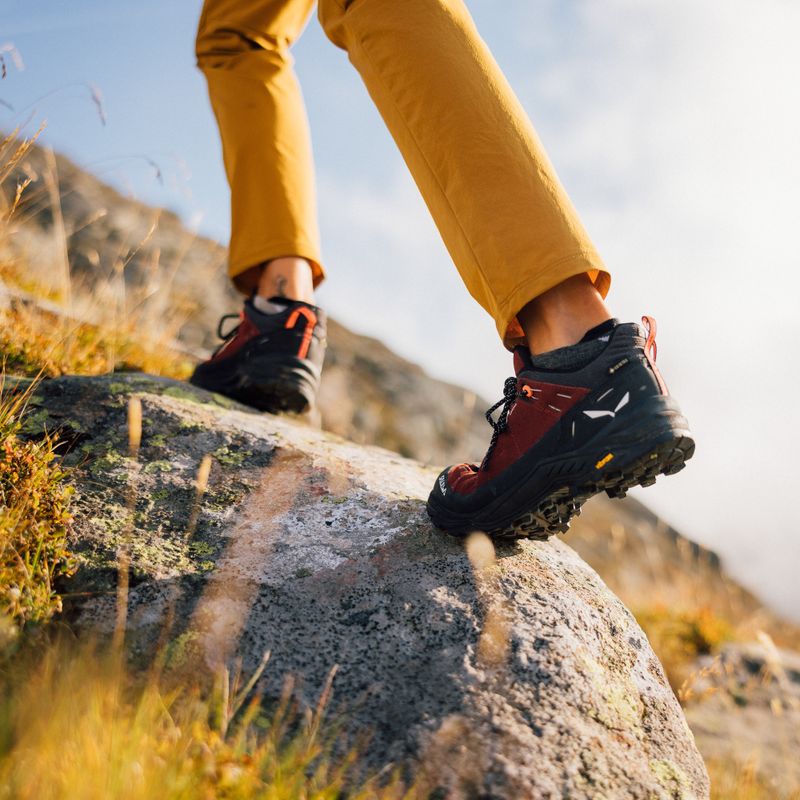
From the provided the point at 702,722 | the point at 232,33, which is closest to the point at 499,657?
the point at 232,33

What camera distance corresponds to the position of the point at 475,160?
137 cm

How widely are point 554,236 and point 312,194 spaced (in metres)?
1.29

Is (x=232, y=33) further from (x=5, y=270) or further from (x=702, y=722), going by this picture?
(x=702, y=722)

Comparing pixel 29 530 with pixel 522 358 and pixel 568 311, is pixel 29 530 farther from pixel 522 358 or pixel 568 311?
pixel 568 311

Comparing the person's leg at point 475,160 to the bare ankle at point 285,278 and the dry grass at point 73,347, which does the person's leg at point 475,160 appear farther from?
the dry grass at point 73,347

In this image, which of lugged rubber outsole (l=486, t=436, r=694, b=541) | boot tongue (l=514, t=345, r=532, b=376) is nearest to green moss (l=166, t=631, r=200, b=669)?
lugged rubber outsole (l=486, t=436, r=694, b=541)

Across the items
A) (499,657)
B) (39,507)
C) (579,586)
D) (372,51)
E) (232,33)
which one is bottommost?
(499,657)

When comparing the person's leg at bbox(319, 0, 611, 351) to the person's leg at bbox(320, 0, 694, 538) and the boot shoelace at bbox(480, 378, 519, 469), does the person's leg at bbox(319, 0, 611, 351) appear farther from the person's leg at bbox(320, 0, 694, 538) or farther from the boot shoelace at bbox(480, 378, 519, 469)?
the boot shoelace at bbox(480, 378, 519, 469)

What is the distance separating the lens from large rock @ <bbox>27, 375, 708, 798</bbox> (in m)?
1.14

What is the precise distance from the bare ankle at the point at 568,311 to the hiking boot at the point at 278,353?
1044 mm

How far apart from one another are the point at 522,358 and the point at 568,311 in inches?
6.6

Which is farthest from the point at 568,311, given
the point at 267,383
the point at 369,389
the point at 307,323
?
the point at 369,389

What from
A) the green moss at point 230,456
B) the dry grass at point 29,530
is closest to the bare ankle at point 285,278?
the green moss at point 230,456

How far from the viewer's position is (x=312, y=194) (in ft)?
7.68
